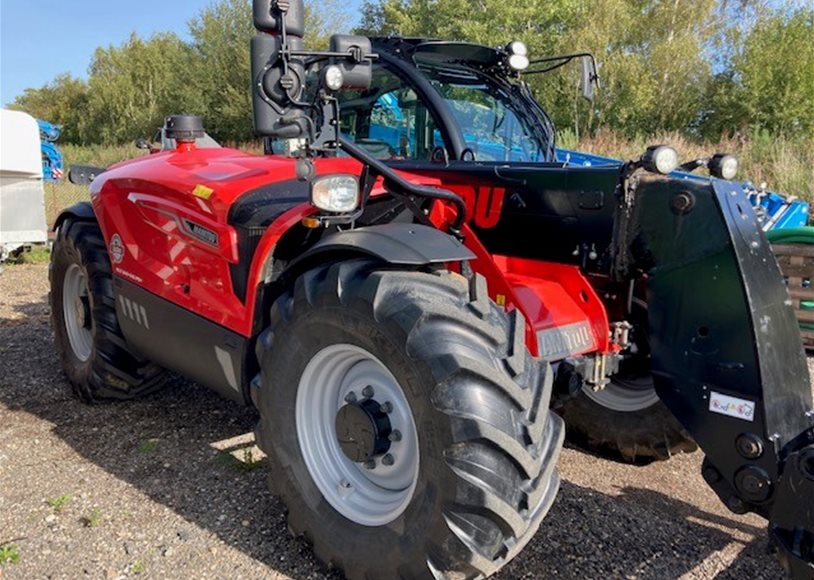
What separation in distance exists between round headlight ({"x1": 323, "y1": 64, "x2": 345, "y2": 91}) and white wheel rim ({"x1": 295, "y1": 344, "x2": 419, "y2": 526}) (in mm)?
906

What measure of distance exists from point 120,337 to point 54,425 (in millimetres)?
640

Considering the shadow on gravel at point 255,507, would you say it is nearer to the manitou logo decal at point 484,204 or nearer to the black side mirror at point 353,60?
the manitou logo decal at point 484,204

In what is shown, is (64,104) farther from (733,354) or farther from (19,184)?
(733,354)

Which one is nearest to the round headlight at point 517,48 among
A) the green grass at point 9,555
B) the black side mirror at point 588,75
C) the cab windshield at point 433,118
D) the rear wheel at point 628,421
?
the cab windshield at point 433,118

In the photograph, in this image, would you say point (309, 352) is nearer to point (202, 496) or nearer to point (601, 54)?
point (202, 496)

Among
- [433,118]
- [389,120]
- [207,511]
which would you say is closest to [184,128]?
[389,120]

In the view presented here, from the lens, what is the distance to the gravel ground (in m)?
2.75

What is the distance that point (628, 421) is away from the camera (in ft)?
11.6

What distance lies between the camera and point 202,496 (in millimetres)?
3273

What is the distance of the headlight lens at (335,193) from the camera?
255cm

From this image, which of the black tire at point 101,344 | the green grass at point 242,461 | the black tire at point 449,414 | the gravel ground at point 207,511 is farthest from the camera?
the black tire at point 101,344

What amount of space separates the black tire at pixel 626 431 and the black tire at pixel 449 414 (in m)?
1.27

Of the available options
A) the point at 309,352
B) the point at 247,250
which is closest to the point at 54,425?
the point at 247,250

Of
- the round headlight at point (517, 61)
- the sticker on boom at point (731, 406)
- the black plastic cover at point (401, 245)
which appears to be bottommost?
the sticker on boom at point (731, 406)
